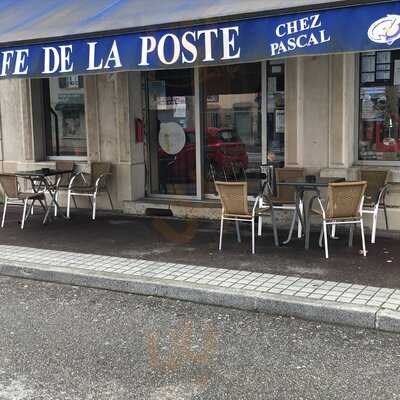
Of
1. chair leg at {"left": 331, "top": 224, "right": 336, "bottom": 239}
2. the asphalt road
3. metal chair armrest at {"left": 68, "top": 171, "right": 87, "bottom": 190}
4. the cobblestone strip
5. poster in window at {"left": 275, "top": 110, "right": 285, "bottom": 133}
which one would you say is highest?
poster in window at {"left": 275, "top": 110, "right": 285, "bottom": 133}

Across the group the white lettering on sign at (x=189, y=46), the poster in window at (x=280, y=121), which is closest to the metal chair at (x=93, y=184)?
the poster in window at (x=280, y=121)

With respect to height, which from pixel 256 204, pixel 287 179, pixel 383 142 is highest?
pixel 383 142

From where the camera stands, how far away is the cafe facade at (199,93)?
18.3 feet

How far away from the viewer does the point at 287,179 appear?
24.8 ft

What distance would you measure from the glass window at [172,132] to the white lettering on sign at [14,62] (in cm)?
269

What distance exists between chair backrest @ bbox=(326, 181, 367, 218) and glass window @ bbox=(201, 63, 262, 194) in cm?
251

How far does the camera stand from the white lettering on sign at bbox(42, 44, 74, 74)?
6.61m

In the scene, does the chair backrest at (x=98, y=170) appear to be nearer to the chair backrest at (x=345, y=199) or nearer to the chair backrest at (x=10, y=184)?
the chair backrest at (x=10, y=184)

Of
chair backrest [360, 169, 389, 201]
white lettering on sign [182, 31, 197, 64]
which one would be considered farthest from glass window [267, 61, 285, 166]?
white lettering on sign [182, 31, 197, 64]

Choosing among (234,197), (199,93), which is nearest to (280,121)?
(199,93)

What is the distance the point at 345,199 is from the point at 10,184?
15.3 feet

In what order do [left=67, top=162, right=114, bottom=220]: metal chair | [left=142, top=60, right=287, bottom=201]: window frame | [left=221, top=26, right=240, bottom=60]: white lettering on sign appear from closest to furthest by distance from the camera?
[left=221, top=26, right=240, bottom=60]: white lettering on sign < [left=142, top=60, right=287, bottom=201]: window frame < [left=67, top=162, right=114, bottom=220]: metal chair

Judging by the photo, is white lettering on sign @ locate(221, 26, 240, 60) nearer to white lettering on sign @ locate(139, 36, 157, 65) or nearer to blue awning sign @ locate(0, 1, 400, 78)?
blue awning sign @ locate(0, 1, 400, 78)
